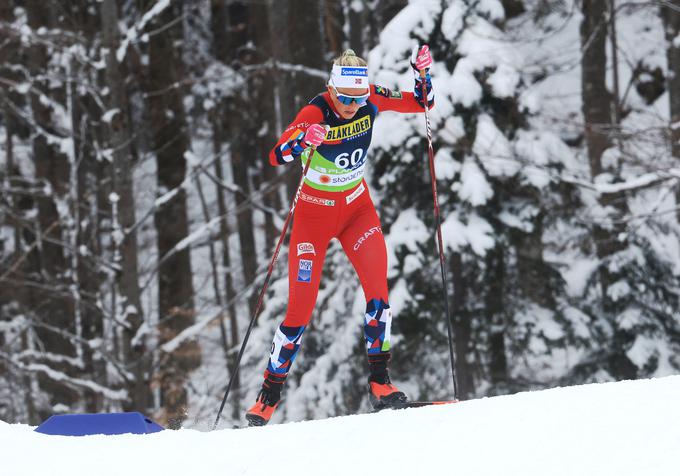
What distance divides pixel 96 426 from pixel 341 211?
6.68 ft

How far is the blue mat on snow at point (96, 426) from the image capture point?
4.93 meters

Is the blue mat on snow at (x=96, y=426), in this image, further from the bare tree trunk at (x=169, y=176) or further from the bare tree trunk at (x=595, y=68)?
the bare tree trunk at (x=169, y=176)

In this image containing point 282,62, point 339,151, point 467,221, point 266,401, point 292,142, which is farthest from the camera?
point 282,62

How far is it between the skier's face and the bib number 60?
0.23 m

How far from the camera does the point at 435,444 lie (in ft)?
13.3

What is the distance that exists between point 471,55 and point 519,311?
132 inches

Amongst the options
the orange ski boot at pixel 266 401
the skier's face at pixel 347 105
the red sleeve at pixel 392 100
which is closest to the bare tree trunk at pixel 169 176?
the orange ski boot at pixel 266 401

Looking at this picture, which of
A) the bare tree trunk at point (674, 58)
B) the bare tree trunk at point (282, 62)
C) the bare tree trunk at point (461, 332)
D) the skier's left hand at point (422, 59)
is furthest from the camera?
the bare tree trunk at point (282, 62)

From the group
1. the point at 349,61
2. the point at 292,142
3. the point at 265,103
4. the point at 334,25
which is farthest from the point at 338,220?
the point at 334,25

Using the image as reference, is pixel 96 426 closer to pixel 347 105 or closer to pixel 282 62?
pixel 347 105

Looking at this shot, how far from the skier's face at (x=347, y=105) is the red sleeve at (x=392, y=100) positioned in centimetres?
28

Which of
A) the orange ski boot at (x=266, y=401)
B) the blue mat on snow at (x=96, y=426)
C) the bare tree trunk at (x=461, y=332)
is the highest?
the blue mat on snow at (x=96, y=426)

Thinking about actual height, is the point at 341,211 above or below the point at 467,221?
above

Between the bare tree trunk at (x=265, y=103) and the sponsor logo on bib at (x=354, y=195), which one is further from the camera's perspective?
the bare tree trunk at (x=265, y=103)
